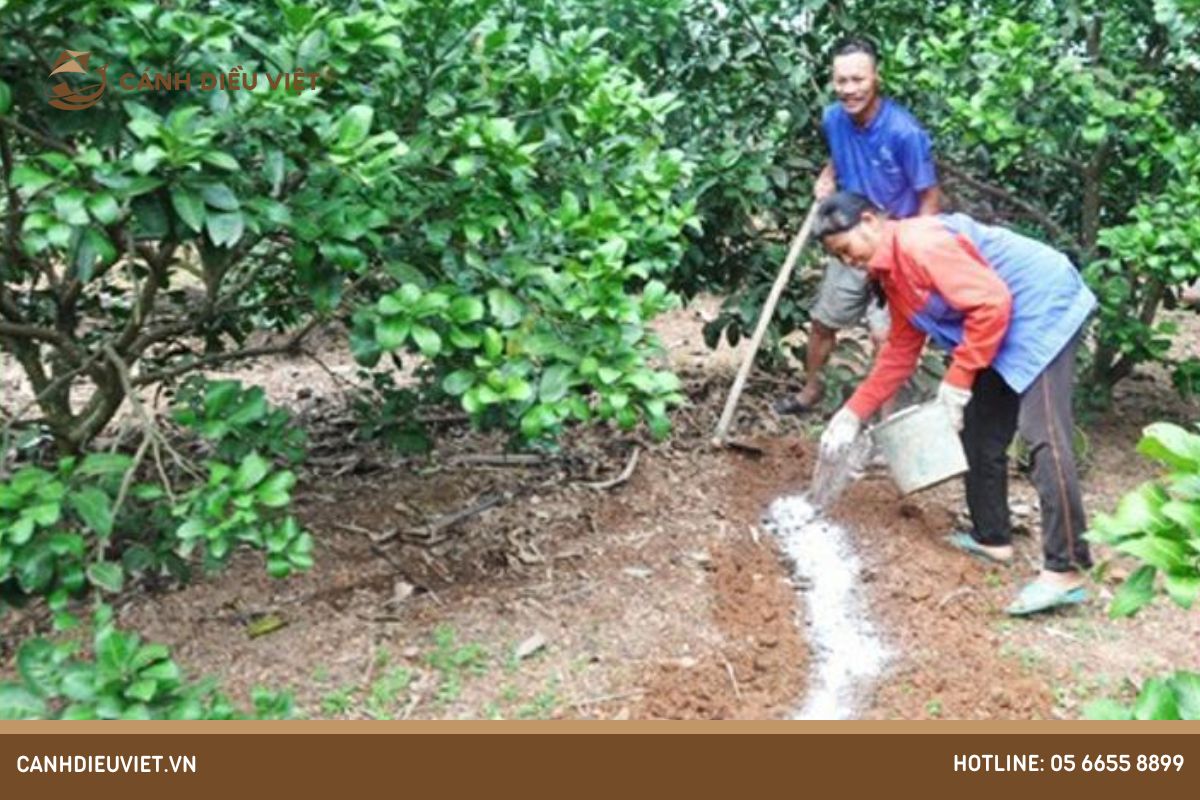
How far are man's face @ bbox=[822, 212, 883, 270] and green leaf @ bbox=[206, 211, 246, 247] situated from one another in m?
2.08

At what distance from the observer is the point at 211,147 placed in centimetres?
301

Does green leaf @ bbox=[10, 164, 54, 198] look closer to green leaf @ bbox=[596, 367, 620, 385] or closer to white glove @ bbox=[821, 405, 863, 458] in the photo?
green leaf @ bbox=[596, 367, 620, 385]

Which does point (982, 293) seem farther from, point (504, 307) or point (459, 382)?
point (459, 382)

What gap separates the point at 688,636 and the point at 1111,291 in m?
2.51

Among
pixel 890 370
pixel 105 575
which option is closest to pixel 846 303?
pixel 890 370

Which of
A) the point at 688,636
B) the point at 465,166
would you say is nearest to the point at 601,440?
the point at 688,636

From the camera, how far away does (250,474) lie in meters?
3.22

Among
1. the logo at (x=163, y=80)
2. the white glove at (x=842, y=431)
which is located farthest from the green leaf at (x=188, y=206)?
the white glove at (x=842, y=431)

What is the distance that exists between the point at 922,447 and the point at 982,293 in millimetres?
585

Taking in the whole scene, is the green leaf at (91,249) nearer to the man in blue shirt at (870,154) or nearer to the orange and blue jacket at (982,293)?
the orange and blue jacket at (982,293)

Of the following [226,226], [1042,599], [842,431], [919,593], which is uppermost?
[226,226]

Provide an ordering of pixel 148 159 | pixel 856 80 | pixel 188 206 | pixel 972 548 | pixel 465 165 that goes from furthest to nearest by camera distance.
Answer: pixel 856 80, pixel 972 548, pixel 465 165, pixel 188 206, pixel 148 159
